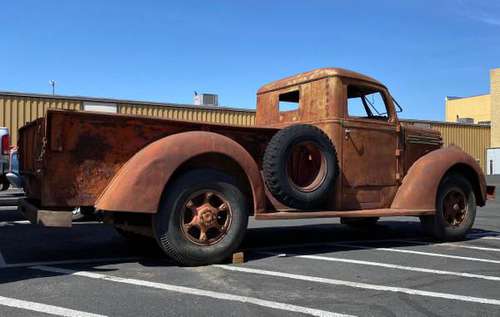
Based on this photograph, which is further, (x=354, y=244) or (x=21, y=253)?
(x=354, y=244)

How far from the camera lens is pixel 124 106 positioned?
19562 millimetres

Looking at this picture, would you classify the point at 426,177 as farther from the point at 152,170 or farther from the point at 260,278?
the point at 152,170

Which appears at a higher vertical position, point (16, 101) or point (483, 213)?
point (16, 101)

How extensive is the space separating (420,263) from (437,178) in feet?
5.84

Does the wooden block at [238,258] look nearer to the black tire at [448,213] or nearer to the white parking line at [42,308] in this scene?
the white parking line at [42,308]

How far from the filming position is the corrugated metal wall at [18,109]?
707 inches

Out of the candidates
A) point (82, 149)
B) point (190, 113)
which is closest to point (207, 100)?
point (190, 113)

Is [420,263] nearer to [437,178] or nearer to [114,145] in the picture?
[437,178]

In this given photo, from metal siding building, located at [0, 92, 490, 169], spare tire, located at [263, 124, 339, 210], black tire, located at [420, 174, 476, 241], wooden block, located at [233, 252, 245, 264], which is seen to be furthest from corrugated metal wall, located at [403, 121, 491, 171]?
wooden block, located at [233, 252, 245, 264]

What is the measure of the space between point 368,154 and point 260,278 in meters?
2.85

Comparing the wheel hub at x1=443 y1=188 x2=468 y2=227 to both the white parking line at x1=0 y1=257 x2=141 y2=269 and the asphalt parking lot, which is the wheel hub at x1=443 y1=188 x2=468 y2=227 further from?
the white parking line at x1=0 y1=257 x2=141 y2=269

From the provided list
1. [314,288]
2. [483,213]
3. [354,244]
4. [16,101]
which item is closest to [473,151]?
[483,213]

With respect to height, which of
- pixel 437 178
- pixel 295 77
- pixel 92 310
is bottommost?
pixel 92 310

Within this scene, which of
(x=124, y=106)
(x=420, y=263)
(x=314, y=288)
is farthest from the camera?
(x=124, y=106)
